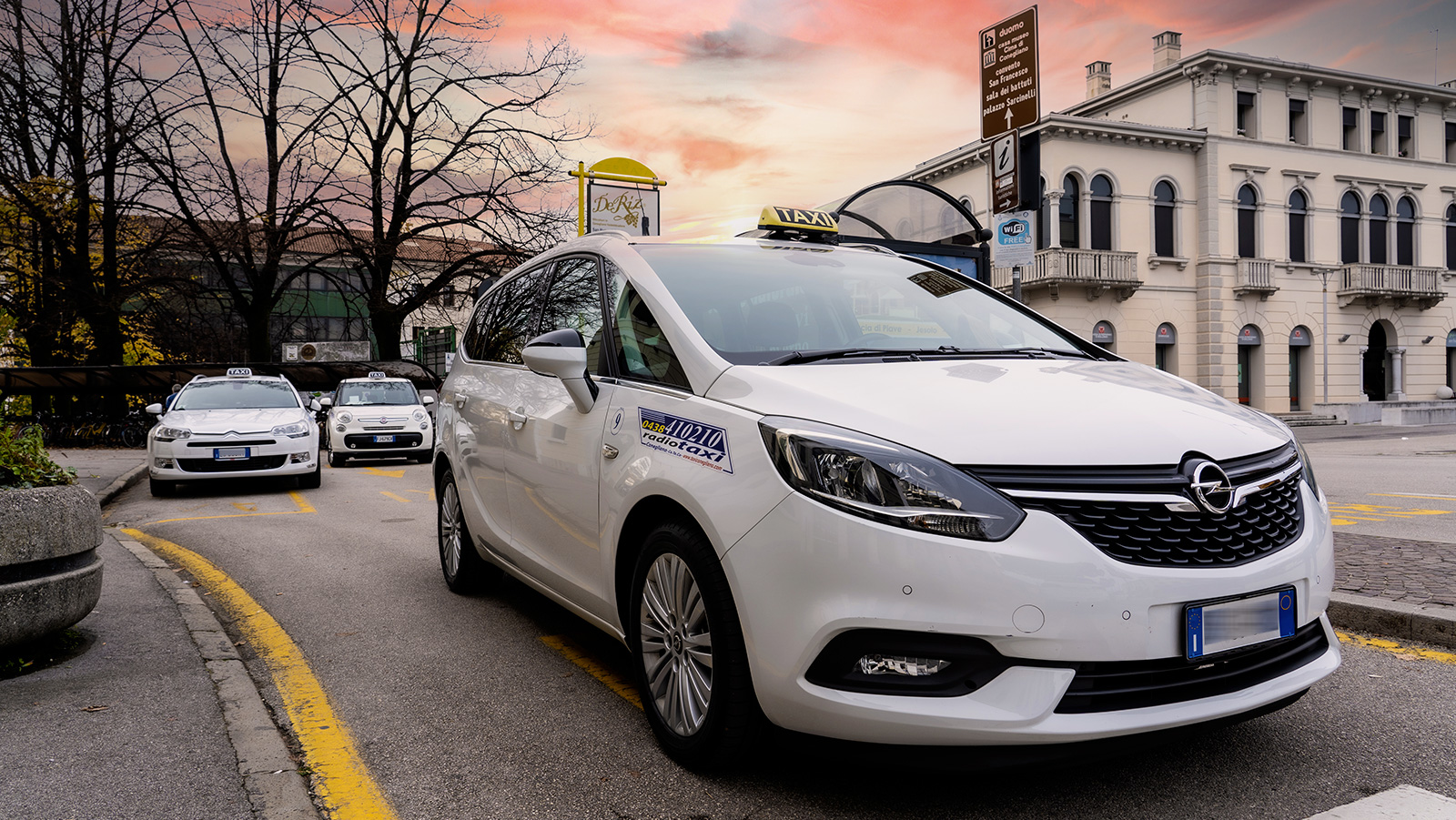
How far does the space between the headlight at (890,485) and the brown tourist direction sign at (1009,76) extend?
7.50 metres

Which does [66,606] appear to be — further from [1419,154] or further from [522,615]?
[1419,154]

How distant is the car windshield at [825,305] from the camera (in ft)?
11.3

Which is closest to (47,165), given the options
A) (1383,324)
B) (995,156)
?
(995,156)

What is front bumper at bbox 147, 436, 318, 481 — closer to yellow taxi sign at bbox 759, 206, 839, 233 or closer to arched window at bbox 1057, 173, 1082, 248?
yellow taxi sign at bbox 759, 206, 839, 233

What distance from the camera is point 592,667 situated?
13.8 ft

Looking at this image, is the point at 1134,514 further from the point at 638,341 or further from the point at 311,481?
the point at 311,481

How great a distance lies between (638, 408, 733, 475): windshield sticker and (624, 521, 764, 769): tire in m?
0.23

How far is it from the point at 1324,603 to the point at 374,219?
2788 centimetres

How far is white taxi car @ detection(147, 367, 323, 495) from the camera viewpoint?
1181cm

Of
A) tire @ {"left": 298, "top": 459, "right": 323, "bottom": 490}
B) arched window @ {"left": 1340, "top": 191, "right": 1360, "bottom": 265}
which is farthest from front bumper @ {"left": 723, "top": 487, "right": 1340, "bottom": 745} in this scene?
arched window @ {"left": 1340, "top": 191, "right": 1360, "bottom": 265}

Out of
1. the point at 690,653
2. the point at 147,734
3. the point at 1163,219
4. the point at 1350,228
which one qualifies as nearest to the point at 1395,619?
the point at 690,653

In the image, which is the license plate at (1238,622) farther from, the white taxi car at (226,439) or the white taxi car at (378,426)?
the white taxi car at (378,426)

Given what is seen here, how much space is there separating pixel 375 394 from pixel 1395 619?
55.4ft

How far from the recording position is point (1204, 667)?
2516 millimetres
